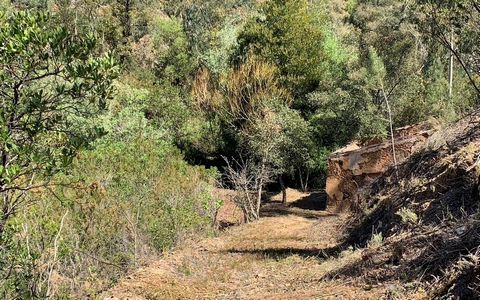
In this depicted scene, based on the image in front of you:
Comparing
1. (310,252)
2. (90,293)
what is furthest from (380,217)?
(90,293)

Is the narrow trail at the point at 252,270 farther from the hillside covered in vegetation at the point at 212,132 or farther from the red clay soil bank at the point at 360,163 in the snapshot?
the red clay soil bank at the point at 360,163

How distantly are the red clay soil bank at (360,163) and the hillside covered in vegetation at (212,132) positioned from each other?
110 centimetres

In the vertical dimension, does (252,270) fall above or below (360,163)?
below

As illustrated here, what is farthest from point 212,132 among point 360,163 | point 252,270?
point 252,270

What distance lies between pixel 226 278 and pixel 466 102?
1333 cm

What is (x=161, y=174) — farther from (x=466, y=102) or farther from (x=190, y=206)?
(x=466, y=102)

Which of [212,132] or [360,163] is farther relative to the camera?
[212,132]

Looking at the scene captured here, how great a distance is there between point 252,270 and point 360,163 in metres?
8.99

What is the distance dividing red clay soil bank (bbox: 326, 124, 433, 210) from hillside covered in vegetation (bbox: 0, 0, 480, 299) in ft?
3.61

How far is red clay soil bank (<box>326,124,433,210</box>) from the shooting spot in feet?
53.4

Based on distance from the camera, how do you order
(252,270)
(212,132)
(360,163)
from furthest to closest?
(212,132) < (360,163) < (252,270)

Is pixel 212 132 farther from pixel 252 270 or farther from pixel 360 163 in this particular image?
pixel 252 270

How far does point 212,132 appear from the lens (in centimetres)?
2905

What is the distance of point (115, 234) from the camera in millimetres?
10570
